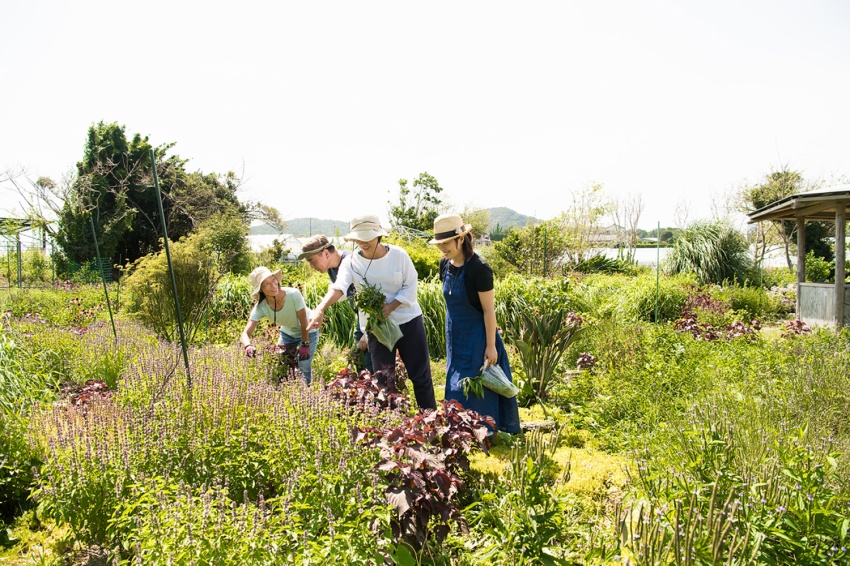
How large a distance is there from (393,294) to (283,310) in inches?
41.8

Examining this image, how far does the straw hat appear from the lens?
13.3 feet

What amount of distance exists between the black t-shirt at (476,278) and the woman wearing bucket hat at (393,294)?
0.38m

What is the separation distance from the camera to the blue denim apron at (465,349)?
146 inches

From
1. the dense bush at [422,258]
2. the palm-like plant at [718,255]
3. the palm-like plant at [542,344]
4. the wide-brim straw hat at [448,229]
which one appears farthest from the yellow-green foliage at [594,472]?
the palm-like plant at [718,255]

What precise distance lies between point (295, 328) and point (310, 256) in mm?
683

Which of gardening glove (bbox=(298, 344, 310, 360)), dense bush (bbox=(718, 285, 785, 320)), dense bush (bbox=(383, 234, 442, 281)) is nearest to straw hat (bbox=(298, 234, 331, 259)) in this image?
gardening glove (bbox=(298, 344, 310, 360))

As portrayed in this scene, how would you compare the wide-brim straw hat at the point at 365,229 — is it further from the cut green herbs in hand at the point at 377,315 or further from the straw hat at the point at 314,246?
the straw hat at the point at 314,246

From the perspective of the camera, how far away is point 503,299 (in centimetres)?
787

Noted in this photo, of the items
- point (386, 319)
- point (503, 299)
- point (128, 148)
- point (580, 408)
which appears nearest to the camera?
point (386, 319)

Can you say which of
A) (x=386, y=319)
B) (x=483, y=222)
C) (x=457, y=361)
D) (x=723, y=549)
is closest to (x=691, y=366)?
(x=457, y=361)

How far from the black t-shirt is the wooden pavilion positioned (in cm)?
710

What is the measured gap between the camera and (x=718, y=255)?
13562 millimetres

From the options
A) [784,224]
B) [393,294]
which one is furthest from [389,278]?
[784,224]

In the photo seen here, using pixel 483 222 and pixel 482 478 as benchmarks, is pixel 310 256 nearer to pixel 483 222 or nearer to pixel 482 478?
pixel 482 478
